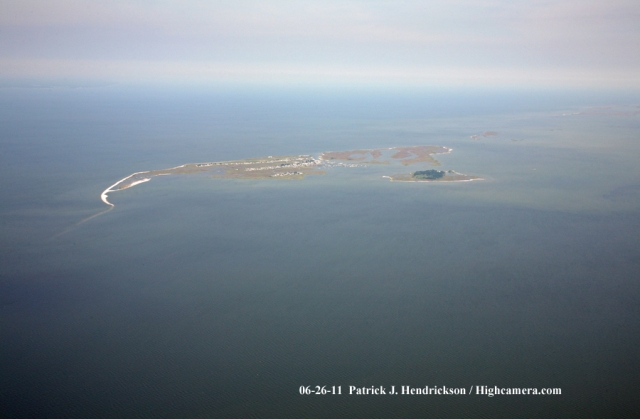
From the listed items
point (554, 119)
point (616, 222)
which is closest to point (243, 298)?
point (616, 222)

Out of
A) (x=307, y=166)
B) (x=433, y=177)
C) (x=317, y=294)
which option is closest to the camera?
(x=317, y=294)

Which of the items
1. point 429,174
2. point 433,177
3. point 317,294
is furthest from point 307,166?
point 317,294

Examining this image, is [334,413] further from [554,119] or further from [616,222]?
[554,119]

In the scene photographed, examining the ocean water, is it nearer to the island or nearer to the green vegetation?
the island

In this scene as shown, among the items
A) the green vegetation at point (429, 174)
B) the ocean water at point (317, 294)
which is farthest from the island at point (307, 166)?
the ocean water at point (317, 294)

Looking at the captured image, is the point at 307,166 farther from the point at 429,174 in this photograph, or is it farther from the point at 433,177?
the point at 433,177

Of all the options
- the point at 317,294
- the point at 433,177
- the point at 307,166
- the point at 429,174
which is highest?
the point at 307,166
